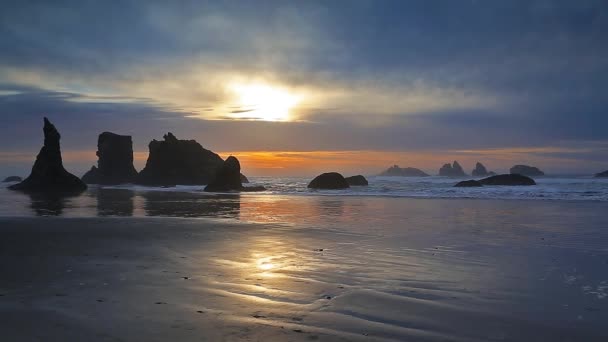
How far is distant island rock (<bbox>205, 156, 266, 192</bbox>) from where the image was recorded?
61531mm

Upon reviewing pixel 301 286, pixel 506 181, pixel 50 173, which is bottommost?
pixel 301 286

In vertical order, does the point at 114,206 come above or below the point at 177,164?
below

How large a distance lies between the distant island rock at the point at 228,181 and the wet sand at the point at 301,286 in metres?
47.1

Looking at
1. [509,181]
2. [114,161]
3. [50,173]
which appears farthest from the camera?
[114,161]

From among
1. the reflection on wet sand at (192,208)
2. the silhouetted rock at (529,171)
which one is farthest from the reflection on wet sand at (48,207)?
the silhouetted rock at (529,171)

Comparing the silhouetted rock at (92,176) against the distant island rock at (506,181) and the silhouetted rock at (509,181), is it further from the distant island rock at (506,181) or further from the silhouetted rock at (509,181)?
the silhouetted rock at (509,181)

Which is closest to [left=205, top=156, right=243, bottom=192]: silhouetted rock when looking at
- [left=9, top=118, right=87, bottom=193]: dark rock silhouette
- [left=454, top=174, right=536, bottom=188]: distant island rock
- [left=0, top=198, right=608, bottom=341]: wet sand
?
[left=9, top=118, right=87, bottom=193]: dark rock silhouette

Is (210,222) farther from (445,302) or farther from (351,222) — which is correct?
(445,302)

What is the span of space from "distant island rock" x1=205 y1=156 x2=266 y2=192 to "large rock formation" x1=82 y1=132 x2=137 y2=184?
186 ft

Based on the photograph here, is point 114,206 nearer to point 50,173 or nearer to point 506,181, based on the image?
point 50,173

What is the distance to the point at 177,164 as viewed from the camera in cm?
10338

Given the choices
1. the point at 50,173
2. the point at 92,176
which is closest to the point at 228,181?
the point at 50,173

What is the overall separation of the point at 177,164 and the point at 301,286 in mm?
101043

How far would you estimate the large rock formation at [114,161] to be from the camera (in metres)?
110
